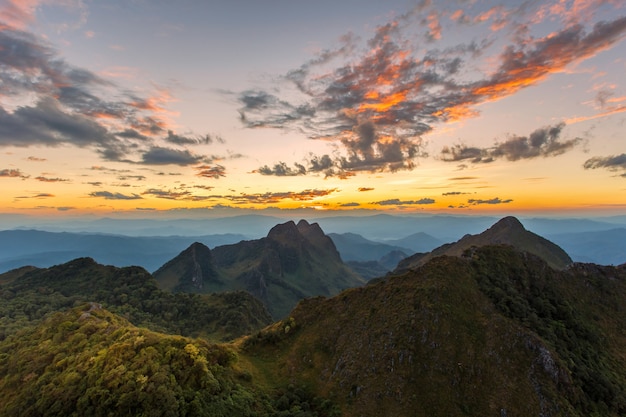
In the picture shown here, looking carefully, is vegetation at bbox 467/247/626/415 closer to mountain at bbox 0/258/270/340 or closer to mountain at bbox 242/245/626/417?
mountain at bbox 242/245/626/417

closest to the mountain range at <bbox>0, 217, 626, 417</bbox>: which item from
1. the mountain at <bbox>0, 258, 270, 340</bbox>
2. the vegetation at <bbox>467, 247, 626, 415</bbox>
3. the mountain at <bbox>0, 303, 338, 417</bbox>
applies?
the mountain at <bbox>0, 303, 338, 417</bbox>

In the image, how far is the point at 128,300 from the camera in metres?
145

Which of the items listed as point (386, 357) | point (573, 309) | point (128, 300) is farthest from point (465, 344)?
point (128, 300)

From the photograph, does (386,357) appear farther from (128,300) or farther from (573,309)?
(128,300)

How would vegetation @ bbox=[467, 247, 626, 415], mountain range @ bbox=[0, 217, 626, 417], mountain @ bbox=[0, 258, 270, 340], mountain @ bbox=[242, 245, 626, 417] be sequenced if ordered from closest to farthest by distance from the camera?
mountain range @ bbox=[0, 217, 626, 417], mountain @ bbox=[242, 245, 626, 417], vegetation @ bbox=[467, 247, 626, 415], mountain @ bbox=[0, 258, 270, 340]

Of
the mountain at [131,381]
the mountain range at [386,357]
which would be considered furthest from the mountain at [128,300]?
the mountain at [131,381]

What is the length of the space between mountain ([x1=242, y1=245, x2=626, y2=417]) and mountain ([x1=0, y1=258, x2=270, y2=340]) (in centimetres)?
8616

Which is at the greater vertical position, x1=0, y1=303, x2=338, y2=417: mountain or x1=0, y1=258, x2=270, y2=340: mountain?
x1=0, y1=303, x2=338, y2=417: mountain

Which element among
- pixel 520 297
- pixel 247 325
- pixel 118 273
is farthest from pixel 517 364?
pixel 118 273

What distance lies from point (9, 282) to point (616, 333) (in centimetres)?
25862

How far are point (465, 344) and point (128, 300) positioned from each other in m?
154

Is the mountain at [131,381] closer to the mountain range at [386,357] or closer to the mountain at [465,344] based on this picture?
the mountain range at [386,357]

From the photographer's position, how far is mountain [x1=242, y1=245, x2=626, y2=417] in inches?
1896

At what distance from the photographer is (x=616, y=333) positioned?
2692 inches
